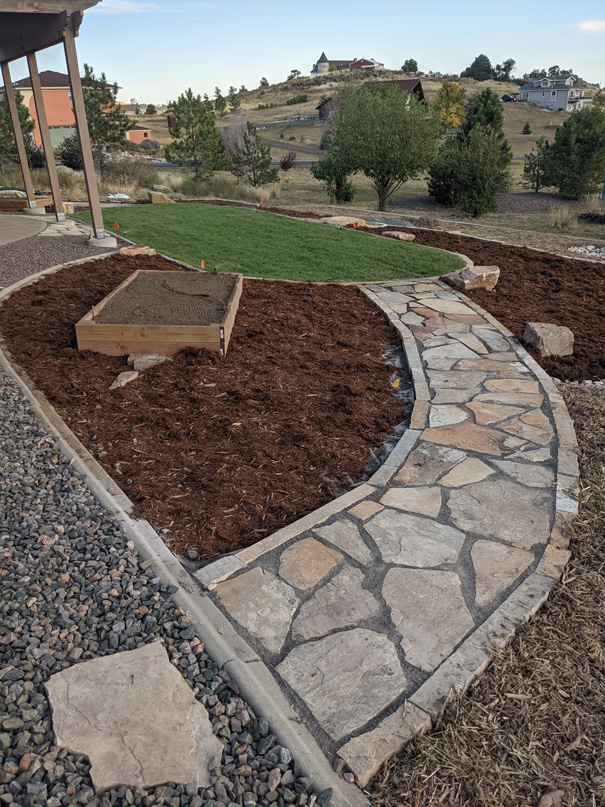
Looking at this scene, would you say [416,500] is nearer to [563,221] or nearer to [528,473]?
[528,473]

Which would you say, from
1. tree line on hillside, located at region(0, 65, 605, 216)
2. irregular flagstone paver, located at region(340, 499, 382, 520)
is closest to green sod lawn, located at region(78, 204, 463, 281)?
irregular flagstone paver, located at region(340, 499, 382, 520)

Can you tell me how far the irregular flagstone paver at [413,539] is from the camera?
267cm

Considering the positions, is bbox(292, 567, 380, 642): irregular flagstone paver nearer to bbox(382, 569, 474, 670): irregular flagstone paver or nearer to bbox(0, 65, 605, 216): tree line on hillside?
bbox(382, 569, 474, 670): irregular flagstone paver

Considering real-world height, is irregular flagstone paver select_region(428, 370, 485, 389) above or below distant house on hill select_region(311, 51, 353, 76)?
below

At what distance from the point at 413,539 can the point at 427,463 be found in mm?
749

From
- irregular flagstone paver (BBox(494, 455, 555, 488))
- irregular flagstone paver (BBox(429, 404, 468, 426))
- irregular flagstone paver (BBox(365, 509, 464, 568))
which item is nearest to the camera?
irregular flagstone paver (BBox(365, 509, 464, 568))

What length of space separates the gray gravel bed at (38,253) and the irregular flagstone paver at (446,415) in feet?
18.2

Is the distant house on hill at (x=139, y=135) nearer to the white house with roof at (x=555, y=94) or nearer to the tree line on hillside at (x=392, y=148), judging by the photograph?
the tree line on hillside at (x=392, y=148)

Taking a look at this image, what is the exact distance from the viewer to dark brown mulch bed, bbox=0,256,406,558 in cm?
307

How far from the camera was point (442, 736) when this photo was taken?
184 centimetres

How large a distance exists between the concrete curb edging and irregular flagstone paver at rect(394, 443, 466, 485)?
4.67ft

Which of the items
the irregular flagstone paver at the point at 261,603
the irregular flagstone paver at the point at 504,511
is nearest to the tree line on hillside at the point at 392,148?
the irregular flagstone paver at the point at 504,511

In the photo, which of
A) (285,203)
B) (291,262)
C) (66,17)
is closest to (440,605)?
(291,262)

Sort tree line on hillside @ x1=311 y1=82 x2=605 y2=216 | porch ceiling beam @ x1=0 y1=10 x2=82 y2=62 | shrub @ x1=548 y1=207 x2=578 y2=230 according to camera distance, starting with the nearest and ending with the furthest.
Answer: porch ceiling beam @ x1=0 y1=10 x2=82 y2=62 → shrub @ x1=548 y1=207 x2=578 y2=230 → tree line on hillside @ x1=311 y1=82 x2=605 y2=216
